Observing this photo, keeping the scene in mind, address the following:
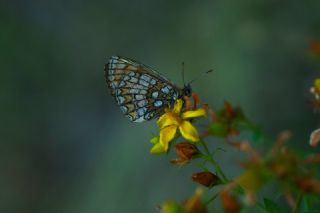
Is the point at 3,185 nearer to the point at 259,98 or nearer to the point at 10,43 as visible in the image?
the point at 10,43

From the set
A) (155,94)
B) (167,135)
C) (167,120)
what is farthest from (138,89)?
(167,135)

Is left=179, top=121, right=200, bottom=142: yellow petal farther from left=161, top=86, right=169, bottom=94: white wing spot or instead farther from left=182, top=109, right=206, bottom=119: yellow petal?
left=161, top=86, right=169, bottom=94: white wing spot

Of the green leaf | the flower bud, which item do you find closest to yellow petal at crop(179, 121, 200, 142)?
the flower bud

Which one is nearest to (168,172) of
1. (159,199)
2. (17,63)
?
(159,199)

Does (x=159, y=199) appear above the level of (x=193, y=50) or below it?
below

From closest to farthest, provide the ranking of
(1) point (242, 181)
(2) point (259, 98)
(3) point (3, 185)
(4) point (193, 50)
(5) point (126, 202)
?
1. (1) point (242, 181)
2. (2) point (259, 98)
3. (5) point (126, 202)
4. (4) point (193, 50)
5. (3) point (3, 185)

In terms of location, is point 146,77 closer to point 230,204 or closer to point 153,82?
point 153,82

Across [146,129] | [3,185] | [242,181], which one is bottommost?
[3,185]
